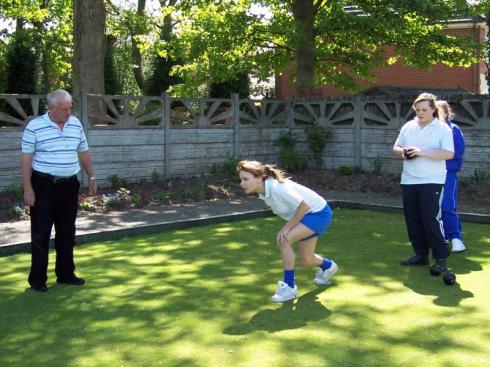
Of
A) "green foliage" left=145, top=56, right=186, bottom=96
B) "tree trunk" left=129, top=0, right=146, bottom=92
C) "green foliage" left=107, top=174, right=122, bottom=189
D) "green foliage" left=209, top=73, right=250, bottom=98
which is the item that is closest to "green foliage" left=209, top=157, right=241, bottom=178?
"green foliage" left=107, top=174, right=122, bottom=189

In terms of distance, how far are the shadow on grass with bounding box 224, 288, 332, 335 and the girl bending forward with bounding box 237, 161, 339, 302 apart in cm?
16

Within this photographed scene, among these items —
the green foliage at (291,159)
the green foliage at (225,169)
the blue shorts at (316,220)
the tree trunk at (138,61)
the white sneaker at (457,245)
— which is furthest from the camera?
the tree trunk at (138,61)

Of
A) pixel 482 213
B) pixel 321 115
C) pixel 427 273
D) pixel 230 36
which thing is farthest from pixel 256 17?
pixel 427 273

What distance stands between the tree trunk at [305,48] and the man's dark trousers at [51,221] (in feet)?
34.7

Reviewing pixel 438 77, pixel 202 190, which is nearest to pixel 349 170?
pixel 202 190

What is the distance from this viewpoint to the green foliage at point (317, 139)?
1532 cm

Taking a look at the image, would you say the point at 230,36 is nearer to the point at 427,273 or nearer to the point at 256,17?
the point at 256,17

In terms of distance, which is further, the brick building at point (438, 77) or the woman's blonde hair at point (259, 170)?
the brick building at point (438, 77)

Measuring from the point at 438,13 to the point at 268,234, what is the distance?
8.72 metres

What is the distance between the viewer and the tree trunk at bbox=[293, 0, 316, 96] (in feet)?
53.5

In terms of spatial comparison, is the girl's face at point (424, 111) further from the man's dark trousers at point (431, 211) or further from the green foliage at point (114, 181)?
the green foliage at point (114, 181)

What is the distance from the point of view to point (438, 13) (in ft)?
49.9

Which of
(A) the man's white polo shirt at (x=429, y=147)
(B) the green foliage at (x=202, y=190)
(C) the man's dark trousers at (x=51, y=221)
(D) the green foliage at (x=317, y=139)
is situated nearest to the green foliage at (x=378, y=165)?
(D) the green foliage at (x=317, y=139)

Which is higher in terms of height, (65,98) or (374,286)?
(65,98)
